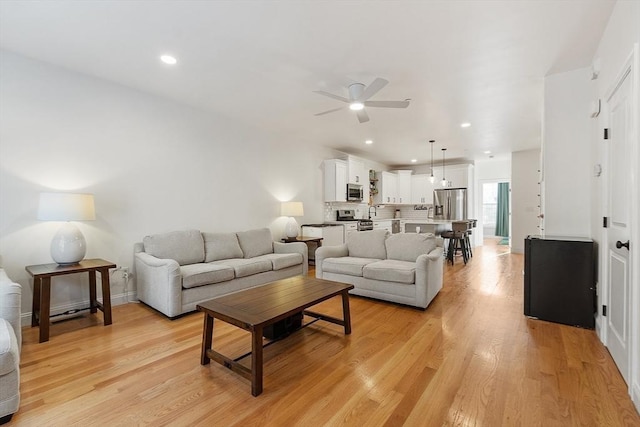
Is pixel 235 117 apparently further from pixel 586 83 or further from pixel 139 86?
pixel 586 83

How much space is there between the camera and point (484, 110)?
14.8 ft

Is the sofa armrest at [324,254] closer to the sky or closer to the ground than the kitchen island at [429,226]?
closer to the ground

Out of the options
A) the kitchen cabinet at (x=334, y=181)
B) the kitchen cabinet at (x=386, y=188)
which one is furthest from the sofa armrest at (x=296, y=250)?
the kitchen cabinet at (x=386, y=188)

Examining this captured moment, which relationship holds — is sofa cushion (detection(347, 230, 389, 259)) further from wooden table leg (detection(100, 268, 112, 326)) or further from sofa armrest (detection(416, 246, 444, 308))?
wooden table leg (detection(100, 268, 112, 326))

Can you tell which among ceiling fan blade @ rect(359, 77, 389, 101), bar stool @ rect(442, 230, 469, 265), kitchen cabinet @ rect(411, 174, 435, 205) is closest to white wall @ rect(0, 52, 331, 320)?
ceiling fan blade @ rect(359, 77, 389, 101)

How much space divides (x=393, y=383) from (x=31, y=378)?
8.19 ft

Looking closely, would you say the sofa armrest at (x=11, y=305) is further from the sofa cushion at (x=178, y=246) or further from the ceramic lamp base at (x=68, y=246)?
the sofa cushion at (x=178, y=246)

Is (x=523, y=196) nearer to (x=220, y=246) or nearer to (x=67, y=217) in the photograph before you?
(x=220, y=246)

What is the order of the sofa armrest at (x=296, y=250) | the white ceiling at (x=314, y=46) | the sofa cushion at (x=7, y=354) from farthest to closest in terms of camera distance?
the sofa armrest at (x=296, y=250), the white ceiling at (x=314, y=46), the sofa cushion at (x=7, y=354)

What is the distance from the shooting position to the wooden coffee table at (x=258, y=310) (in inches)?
76.5

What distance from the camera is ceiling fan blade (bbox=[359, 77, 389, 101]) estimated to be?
290 cm

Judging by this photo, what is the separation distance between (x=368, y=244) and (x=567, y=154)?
2526mm

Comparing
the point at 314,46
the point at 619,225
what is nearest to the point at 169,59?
the point at 314,46

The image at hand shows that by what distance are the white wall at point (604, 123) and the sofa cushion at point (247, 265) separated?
3.54 m
